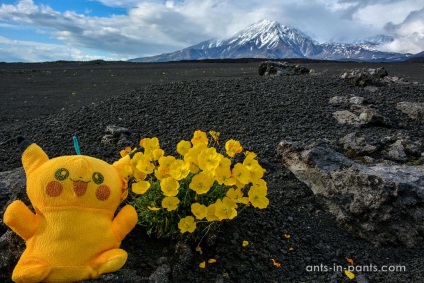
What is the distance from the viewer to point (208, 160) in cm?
261

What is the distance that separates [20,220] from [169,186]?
1026 millimetres

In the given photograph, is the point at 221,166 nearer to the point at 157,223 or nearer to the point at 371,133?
the point at 157,223


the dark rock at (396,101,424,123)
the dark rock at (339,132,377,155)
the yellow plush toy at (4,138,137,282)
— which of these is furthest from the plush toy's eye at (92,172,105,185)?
the dark rock at (396,101,424,123)

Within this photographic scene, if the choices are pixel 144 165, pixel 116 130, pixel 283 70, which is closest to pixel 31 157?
pixel 144 165

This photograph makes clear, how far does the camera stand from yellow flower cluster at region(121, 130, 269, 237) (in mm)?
2594

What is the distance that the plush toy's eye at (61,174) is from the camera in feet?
8.48

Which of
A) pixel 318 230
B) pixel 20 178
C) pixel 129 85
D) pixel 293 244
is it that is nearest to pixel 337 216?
pixel 318 230

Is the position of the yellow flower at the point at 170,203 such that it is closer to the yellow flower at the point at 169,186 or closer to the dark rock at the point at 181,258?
the yellow flower at the point at 169,186

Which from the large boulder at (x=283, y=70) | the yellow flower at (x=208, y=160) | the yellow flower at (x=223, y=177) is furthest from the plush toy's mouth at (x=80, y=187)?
the large boulder at (x=283, y=70)

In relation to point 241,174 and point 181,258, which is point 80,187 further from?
point 241,174

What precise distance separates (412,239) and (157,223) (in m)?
2.30

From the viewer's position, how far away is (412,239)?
3434mm

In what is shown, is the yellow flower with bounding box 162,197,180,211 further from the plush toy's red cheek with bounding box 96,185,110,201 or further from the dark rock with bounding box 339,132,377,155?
the dark rock with bounding box 339,132,377,155

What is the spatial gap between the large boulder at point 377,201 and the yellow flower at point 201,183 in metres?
1.66
